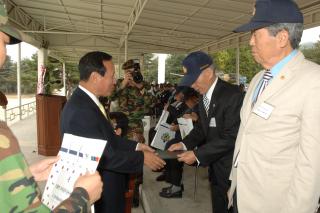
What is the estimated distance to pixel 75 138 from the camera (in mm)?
1298

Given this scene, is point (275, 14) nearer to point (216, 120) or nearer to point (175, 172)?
point (216, 120)

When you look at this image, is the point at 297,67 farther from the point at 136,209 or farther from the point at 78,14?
the point at 78,14

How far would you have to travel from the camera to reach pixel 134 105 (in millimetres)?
4711

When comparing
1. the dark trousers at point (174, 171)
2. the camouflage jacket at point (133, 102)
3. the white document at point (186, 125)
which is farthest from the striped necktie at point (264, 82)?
the camouflage jacket at point (133, 102)

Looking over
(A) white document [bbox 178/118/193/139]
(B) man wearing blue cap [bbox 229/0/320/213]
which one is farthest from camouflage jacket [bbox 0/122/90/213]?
(A) white document [bbox 178/118/193/139]

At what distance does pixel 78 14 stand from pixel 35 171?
11019mm

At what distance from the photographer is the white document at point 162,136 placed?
409 cm

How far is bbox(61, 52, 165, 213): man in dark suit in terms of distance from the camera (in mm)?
2096

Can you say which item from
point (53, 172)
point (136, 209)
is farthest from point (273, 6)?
point (136, 209)

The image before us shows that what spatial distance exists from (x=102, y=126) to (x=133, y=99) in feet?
8.41

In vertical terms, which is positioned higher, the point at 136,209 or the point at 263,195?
the point at 263,195

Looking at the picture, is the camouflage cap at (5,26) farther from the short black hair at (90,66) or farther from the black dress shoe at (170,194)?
the black dress shoe at (170,194)

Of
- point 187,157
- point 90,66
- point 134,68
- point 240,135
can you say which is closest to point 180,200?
point 134,68

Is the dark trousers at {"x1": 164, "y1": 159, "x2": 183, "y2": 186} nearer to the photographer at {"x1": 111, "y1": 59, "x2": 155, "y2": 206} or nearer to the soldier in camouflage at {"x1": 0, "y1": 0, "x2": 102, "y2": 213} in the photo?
the photographer at {"x1": 111, "y1": 59, "x2": 155, "y2": 206}
